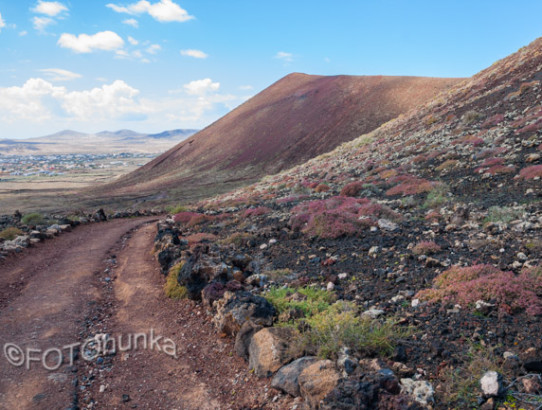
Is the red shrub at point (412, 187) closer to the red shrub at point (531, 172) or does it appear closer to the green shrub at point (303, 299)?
the red shrub at point (531, 172)

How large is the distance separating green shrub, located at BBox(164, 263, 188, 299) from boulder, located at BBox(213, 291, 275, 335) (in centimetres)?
205

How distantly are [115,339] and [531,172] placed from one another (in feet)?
47.0

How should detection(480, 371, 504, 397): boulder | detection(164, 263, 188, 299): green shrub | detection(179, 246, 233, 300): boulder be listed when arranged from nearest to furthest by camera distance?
detection(480, 371, 504, 397): boulder, detection(179, 246, 233, 300): boulder, detection(164, 263, 188, 299): green shrub

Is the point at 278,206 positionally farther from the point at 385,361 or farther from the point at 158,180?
the point at 158,180

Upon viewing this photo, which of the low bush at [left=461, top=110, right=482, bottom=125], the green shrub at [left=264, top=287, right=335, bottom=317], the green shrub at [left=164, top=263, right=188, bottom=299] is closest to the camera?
the green shrub at [left=264, top=287, right=335, bottom=317]

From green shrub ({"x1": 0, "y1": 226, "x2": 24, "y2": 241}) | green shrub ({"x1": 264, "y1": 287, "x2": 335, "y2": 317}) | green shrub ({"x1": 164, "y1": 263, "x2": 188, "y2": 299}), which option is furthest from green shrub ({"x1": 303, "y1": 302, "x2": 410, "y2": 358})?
green shrub ({"x1": 0, "y1": 226, "x2": 24, "y2": 241})

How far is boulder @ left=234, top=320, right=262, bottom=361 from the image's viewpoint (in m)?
6.28

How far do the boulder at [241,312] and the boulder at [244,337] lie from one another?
0.51 feet

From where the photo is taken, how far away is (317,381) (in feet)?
15.6

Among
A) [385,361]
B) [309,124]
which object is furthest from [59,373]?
[309,124]

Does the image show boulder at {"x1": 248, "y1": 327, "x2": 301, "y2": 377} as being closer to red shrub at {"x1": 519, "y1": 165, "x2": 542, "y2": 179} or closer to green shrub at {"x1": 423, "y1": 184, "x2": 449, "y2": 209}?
green shrub at {"x1": 423, "y1": 184, "x2": 449, "y2": 209}

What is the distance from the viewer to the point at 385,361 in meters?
5.06

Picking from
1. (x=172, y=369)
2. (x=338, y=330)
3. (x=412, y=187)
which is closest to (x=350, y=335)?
(x=338, y=330)

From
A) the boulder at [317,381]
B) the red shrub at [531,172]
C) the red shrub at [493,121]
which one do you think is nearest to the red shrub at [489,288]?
the boulder at [317,381]
